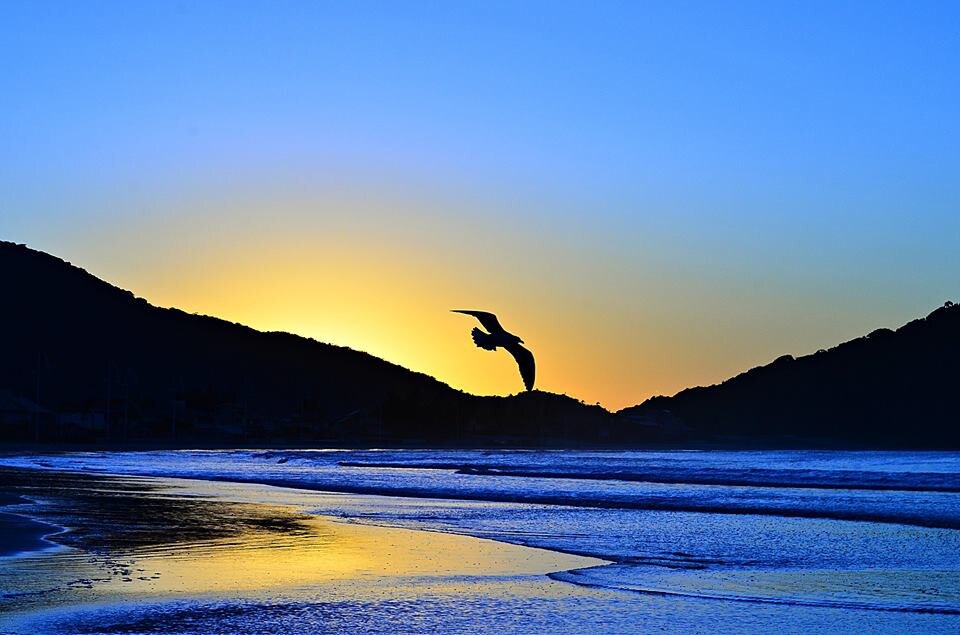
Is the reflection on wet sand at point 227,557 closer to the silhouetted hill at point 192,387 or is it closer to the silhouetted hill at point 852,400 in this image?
the silhouetted hill at point 192,387

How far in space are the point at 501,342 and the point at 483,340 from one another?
0.82 ft

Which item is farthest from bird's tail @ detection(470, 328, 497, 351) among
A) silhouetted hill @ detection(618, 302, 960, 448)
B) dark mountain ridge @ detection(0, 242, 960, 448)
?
silhouetted hill @ detection(618, 302, 960, 448)

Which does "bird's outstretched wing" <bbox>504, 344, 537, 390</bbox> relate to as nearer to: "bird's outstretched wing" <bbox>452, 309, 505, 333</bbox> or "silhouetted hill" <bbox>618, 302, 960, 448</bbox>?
"bird's outstretched wing" <bbox>452, 309, 505, 333</bbox>

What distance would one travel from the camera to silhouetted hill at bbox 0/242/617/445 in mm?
114125

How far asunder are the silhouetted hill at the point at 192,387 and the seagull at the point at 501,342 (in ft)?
279

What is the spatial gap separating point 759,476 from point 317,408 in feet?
353

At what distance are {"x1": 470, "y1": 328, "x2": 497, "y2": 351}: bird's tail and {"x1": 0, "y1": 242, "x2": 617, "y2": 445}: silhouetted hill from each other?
85468mm

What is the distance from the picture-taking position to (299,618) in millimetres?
11781

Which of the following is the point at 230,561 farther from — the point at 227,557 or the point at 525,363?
the point at 525,363

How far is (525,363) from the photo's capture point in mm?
Answer: 16219

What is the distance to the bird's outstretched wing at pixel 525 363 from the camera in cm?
1602

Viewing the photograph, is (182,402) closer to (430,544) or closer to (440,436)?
(440,436)

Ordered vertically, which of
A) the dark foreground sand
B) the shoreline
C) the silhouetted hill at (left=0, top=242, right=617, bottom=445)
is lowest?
the dark foreground sand

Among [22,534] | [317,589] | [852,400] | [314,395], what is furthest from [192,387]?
[317,589]
